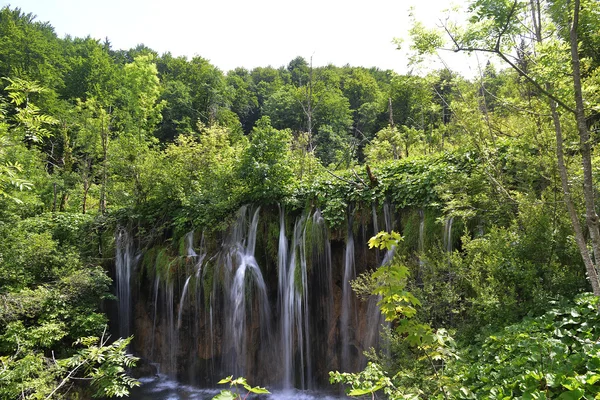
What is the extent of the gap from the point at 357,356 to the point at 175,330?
569 centimetres

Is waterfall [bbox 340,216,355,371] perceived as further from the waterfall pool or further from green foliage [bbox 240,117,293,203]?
green foliage [bbox 240,117,293,203]

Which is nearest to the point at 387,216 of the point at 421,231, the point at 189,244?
the point at 421,231

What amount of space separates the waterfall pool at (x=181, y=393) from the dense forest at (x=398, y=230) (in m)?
0.40

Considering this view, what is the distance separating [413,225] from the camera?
8406mm

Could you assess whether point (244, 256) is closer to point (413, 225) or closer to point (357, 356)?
point (357, 356)

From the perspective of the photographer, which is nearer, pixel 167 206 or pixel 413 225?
pixel 413 225

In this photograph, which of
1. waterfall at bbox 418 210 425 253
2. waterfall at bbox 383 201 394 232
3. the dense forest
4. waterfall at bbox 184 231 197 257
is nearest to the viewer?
the dense forest

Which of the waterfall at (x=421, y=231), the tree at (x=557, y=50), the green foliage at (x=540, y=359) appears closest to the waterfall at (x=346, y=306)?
the waterfall at (x=421, y=231)

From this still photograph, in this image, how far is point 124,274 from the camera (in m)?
12.4

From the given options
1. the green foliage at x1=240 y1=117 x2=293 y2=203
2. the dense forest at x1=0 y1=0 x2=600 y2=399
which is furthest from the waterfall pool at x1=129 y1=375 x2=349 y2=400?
the green foliage at x1=240 y1=117 x2=293 y2=203

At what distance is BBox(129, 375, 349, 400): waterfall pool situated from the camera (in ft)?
29.6

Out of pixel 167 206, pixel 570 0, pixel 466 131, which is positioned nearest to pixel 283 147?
pixel 167 206

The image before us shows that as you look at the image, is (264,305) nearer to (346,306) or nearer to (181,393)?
(346,306)

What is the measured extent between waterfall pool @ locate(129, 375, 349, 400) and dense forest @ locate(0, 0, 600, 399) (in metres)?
0.40
